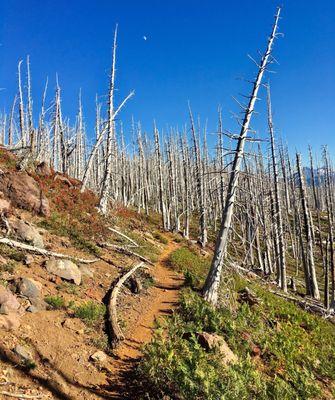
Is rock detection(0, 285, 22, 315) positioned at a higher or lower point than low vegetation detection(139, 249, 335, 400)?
higher

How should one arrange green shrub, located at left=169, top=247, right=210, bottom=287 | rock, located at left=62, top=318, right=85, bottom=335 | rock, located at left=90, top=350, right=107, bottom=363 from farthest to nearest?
1. green shrub, located at left=169, top=247, right=210, bottom=287
2. rock, located at left=62, top=318, right=85, bottom=335
3. rock, located at left=90, top=350, right=107, bottom=363

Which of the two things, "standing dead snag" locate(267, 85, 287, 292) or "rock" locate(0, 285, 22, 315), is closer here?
"rock" locate(0, 285, 22, 315)

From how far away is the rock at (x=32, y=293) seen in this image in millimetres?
8502

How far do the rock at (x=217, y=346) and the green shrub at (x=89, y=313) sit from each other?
273 cm

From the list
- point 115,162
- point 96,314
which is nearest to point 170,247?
point 96,314

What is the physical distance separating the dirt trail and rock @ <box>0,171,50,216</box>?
5.85 metres

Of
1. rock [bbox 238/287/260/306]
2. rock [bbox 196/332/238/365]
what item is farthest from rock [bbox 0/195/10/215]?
rock [bbox 238/287/260/306]

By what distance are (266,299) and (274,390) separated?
25.5 ft

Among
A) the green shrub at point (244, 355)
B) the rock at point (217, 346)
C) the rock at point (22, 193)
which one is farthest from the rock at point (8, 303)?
the rock at point (22, 193)

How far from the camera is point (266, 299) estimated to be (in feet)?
48.8

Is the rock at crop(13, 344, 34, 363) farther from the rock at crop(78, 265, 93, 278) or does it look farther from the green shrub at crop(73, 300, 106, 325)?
the rock at crop(78, 265, 93, 278)

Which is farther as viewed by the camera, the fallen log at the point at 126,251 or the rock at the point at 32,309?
the fallen log at the point at 126,251

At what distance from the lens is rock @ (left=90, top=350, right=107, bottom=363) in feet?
24.5

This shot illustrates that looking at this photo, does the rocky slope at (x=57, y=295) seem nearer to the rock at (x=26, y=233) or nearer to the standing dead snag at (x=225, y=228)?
the rock at (x=26, y=233)
